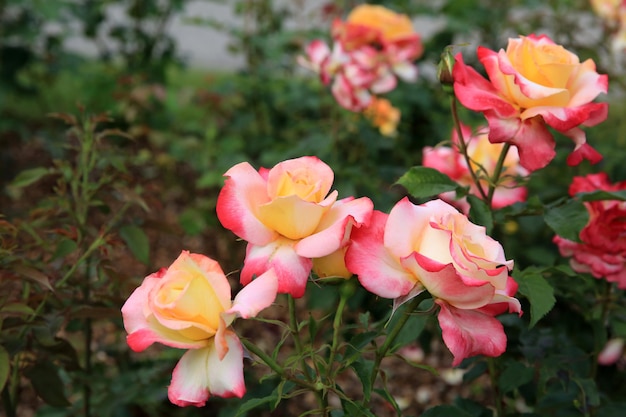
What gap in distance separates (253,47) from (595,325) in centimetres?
184

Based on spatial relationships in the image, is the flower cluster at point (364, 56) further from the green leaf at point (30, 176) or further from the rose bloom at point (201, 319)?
the rose bloom at point (201, 319)

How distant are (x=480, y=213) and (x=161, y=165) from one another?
208 cm

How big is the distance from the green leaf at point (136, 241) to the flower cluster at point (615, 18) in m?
1.54

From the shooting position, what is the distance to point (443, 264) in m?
0.81

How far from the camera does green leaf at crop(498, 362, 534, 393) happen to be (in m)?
1.21

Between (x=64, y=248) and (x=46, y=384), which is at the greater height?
(x=64, y=248)

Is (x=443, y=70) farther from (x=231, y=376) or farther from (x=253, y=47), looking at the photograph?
(x=253, y=47)

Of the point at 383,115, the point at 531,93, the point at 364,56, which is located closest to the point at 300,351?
the point at 531,93

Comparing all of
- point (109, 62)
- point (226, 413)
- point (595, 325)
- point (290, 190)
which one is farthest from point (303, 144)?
point (109, 62)

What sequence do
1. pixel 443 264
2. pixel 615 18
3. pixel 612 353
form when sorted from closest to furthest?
pixel 443 264 < pixel 612 353 < pixel 615 18

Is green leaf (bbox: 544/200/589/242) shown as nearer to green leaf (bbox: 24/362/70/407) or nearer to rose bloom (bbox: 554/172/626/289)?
rose bloom (bbox: 554/172/626/289)

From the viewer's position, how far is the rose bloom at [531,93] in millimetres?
1014

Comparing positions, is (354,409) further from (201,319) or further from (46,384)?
(46,384)

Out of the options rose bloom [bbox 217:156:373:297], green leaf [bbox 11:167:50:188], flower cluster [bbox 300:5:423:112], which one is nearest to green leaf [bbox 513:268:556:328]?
rose bloom [bbox 217:156:373:297]
